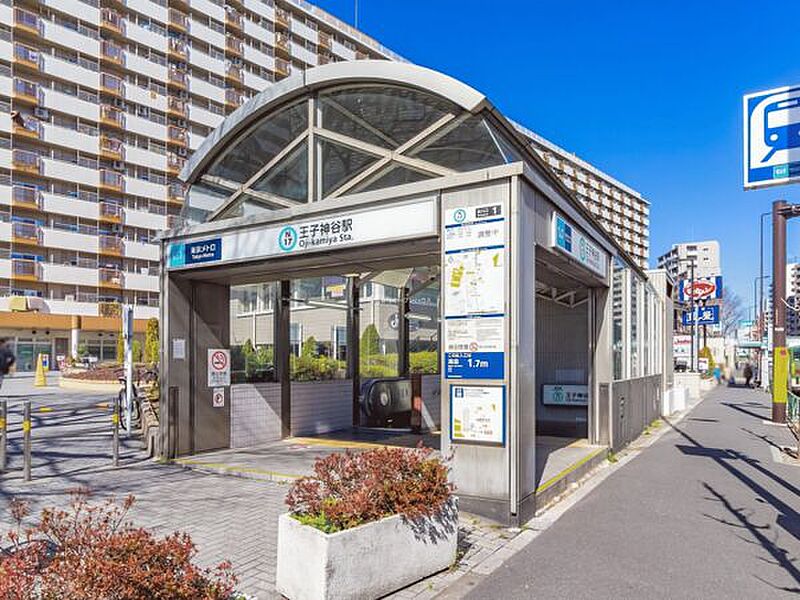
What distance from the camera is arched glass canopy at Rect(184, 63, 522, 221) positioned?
667cm

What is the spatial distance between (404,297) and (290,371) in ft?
12.5

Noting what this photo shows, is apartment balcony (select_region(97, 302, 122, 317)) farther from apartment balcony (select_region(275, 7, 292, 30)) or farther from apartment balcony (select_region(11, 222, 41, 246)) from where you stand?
apartment balcony (select_region(275, 7, 292, 30))

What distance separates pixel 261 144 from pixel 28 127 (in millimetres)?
42110

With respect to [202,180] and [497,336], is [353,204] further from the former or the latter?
[202,180]

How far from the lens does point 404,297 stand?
13836 millimetres

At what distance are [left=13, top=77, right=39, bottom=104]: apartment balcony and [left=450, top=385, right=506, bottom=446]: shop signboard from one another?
46.7 metres

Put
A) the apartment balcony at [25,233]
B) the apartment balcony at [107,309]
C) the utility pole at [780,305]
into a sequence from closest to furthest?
the utility pole at [780,305] < the apartment balcony at [25,233] < the apartment balcony at [107,309]

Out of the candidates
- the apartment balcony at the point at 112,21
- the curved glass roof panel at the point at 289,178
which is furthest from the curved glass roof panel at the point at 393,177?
the apartment balcony at the point at 112,21

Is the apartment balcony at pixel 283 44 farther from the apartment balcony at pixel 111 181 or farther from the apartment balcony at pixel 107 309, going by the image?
the apartment balcony at pixel 107 309

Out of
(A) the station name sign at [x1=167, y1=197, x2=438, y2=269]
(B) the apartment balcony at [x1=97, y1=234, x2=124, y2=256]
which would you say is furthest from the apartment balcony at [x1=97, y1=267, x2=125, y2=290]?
(A) the station name sign at [x1=167, y1=197, x2=438, y2=269]

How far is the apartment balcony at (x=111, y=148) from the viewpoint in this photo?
149 feet

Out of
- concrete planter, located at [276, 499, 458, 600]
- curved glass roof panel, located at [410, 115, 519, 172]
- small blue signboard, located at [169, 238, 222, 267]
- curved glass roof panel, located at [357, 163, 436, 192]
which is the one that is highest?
curved glass roof panel, located at [410, 115, 519, 172]

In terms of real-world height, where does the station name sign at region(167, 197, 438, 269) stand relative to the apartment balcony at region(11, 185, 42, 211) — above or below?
below

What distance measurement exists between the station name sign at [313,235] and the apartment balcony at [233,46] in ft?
167
